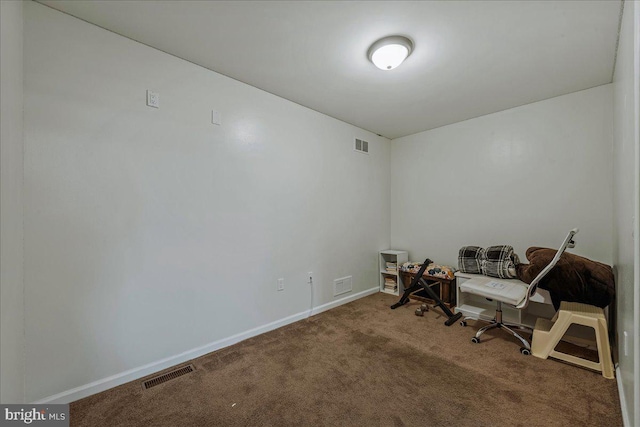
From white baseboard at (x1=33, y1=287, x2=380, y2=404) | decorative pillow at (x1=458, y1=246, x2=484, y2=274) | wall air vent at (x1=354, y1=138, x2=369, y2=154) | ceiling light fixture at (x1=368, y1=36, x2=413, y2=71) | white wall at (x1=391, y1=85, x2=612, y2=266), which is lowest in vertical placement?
white baseboard at (x1=33, y1=287, x2=380, y2=404)

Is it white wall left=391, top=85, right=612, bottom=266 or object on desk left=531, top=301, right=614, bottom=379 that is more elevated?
white wall left=391, top=85, right=612, bottom=266

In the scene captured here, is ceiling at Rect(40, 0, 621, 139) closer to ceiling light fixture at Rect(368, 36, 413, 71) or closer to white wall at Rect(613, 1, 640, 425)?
ceiling light fixture at Rect(368, 36, 413, 71)

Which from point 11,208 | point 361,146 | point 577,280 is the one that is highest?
point 361,146

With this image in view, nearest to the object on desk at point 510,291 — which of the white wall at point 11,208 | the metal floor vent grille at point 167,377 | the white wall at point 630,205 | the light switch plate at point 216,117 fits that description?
the white wall at point 630,205

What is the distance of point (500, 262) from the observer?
9.37 feet

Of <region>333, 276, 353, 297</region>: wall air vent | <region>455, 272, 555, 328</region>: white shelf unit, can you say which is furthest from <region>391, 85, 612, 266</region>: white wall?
<region>333, 276, 353, 297</region>: wall air vent

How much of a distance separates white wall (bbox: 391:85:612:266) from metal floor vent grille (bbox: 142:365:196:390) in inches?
132

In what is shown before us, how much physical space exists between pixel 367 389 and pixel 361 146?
308 cm

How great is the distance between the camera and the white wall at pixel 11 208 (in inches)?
44.3

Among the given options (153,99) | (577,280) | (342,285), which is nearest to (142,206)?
(153,99)

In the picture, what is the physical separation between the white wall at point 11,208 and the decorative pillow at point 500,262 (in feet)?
12.5

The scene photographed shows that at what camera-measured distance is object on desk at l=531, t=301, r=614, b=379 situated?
6.18 ft

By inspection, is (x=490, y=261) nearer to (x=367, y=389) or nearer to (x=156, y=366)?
(x=367, y=389)

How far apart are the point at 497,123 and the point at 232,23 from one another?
3.23 meters
